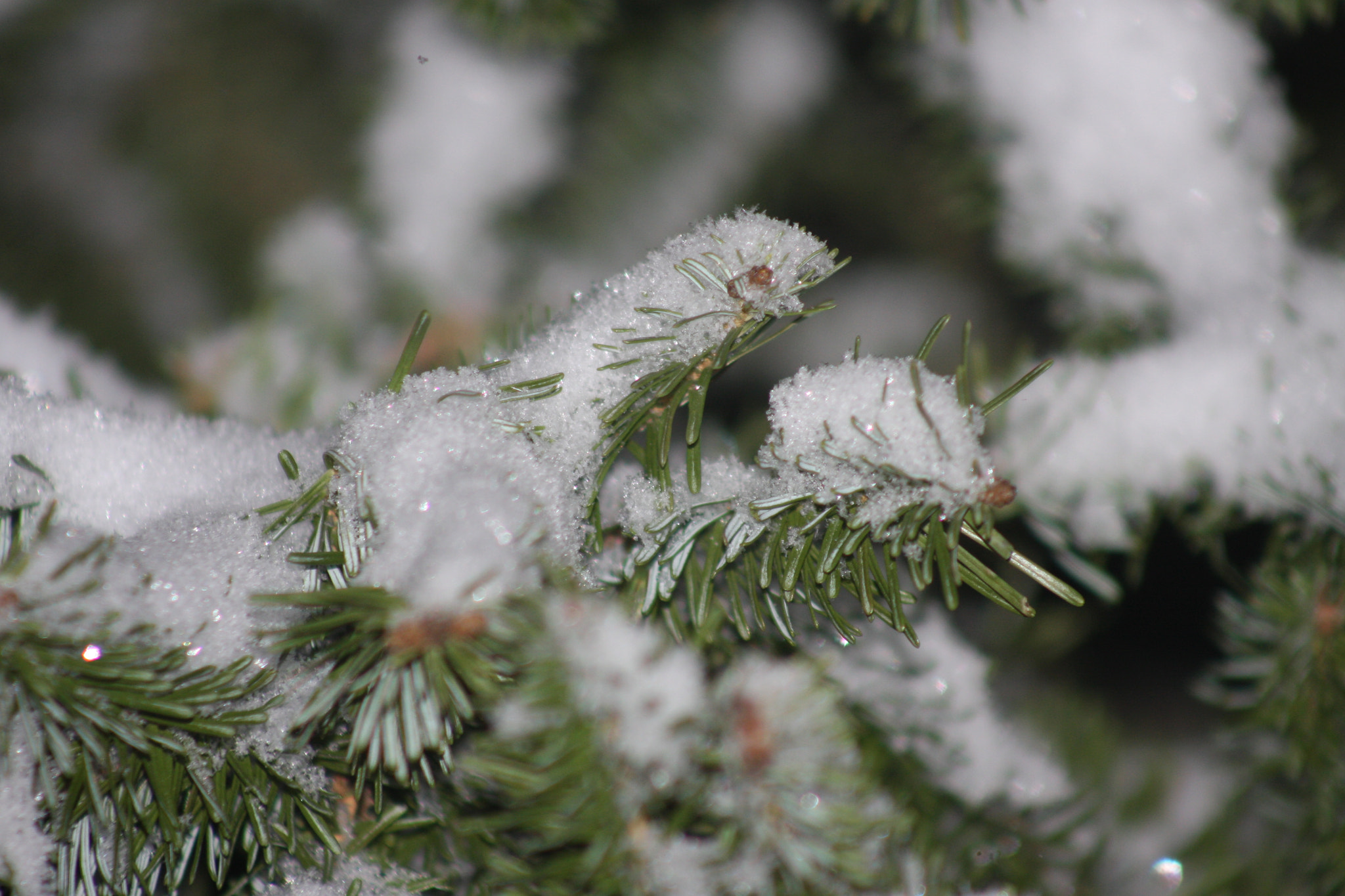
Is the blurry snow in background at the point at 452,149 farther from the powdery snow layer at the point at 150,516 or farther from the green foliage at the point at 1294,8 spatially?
the green foliage at the point at 1294,8

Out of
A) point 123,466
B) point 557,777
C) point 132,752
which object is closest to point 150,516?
point 123,466

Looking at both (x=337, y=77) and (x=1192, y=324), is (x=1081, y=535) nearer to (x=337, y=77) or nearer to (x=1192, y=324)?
(x=1192, y=324)

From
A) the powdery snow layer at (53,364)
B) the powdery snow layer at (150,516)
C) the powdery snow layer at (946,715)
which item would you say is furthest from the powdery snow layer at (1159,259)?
the powdery snow layer at (53,364)

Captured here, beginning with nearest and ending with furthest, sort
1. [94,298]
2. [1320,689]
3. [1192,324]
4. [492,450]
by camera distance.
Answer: [492,450] < [1320,689] < [1192,324] < [94,298]

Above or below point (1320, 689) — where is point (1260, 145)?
above

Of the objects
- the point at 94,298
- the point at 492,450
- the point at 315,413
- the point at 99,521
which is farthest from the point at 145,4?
the point at 492,450

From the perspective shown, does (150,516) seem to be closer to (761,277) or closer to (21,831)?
(21,831)
